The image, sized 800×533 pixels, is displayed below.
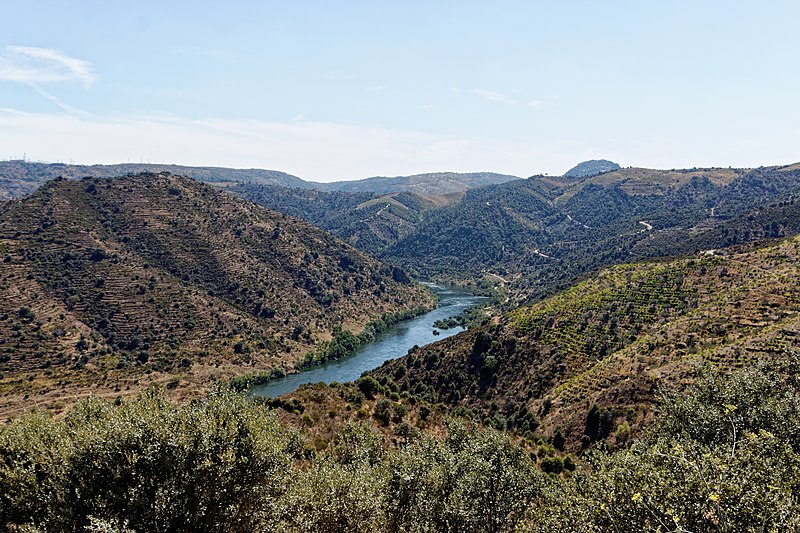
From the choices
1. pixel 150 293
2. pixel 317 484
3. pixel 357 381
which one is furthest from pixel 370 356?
pixel 317 484

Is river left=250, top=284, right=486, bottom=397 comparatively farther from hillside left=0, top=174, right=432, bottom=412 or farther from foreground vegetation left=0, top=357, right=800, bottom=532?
foreground vegetation left=0, top=357, right=800, bottom=532

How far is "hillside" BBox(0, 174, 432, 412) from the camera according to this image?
107 meters

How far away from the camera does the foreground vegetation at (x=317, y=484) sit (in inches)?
620

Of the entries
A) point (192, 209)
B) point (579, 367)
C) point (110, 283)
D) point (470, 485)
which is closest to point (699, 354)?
point (579, 367)

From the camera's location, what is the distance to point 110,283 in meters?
133

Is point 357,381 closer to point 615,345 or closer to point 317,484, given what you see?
point 317,484

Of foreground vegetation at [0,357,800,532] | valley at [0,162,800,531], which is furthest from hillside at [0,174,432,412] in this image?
foreground vegetation at [0,357,800,532]

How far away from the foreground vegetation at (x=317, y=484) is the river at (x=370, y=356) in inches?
3402

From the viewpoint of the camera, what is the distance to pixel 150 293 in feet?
443

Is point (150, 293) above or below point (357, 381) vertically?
above

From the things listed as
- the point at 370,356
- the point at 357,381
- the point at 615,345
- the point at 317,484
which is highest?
the point at 317,484

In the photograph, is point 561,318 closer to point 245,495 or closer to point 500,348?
point 500,348

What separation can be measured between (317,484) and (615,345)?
7473 centimetres

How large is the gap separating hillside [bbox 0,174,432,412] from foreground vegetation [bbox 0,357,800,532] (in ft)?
301
